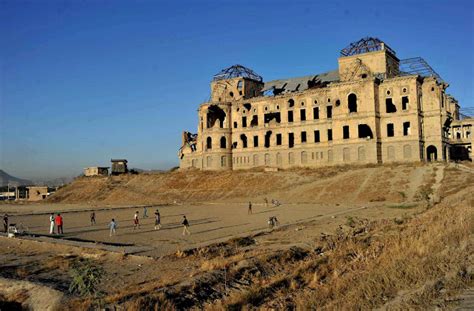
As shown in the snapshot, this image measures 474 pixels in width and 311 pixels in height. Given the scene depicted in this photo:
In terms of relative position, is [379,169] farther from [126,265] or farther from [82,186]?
[82,186]

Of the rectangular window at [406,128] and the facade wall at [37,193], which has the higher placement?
the rectangular window at [406,128]

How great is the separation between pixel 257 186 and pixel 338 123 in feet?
53.9

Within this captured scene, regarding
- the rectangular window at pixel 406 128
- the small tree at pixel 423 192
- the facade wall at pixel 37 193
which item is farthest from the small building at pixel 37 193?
the small tree at pixel 423 192

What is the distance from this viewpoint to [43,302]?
15094mm

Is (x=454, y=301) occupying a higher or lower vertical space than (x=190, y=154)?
lower

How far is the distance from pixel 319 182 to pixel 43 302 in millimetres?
47292

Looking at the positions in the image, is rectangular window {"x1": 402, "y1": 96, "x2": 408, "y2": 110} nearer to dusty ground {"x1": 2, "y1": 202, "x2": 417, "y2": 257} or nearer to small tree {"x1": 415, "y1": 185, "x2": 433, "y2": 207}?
small tree {"x1": 415, "y1": 185, "x2": 433, "y2": 207}

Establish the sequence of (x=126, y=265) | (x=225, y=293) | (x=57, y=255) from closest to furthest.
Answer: (x=225, y=293) → (x=126, y=265) → (x=57, y=255)

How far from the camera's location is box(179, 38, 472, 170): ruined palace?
63.7 metres

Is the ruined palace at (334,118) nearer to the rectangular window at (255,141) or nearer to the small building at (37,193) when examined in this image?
the rectangular window at (255,141)

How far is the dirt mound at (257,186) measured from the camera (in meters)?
52.3

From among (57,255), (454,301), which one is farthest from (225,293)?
(57,255)

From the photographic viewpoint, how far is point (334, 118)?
6781 cm

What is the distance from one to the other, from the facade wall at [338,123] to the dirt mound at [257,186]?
4679mm
